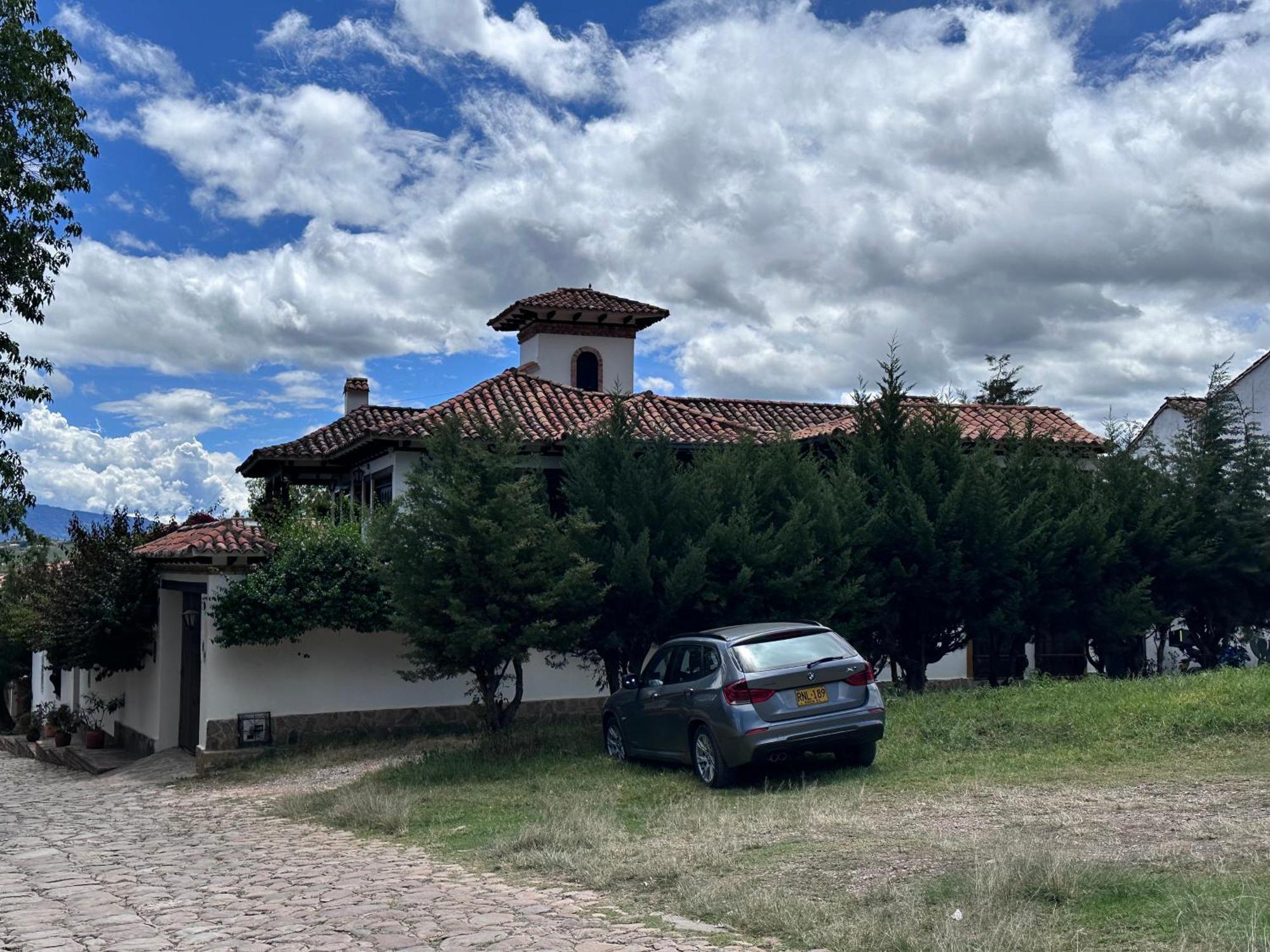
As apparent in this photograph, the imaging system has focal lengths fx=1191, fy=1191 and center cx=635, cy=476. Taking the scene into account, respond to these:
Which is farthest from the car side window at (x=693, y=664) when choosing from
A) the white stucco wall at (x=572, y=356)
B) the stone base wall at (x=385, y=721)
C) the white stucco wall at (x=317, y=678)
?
the white stucco wall at (x=572, y=356)

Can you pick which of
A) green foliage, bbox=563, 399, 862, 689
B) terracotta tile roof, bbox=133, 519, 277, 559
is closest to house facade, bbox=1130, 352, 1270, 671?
green foliage, bbox=563, 399, 862, 689

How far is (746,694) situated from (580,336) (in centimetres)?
2210

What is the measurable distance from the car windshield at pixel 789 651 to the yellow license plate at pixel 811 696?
26 cm

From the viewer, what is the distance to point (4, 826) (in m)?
13.0

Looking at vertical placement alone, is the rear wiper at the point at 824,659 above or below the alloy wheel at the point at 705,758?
above

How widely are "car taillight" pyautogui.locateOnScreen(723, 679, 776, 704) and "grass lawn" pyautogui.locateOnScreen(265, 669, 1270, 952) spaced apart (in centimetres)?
91

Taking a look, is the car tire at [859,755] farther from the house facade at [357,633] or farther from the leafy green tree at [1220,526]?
the leafy green tree at [1220,526]

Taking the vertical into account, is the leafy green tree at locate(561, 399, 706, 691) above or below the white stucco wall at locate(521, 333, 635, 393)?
below

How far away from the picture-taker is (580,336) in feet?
108

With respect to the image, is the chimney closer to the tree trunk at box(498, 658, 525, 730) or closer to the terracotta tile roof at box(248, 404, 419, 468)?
the terracotta tile roof at box(248, 404, 419, 468)

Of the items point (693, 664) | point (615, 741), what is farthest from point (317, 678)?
point (693, 664)

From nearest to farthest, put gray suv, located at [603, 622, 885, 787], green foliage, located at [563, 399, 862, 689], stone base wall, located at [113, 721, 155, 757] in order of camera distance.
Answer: gray suv, located at [603, 622, 885, 787] < green foliage, located at [563, 399, 862, 689] < stone base wall, located at [113, 721, 155, 757]

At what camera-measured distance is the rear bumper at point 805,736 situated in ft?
37.7

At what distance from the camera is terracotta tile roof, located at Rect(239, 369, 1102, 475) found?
2117 centimetres
